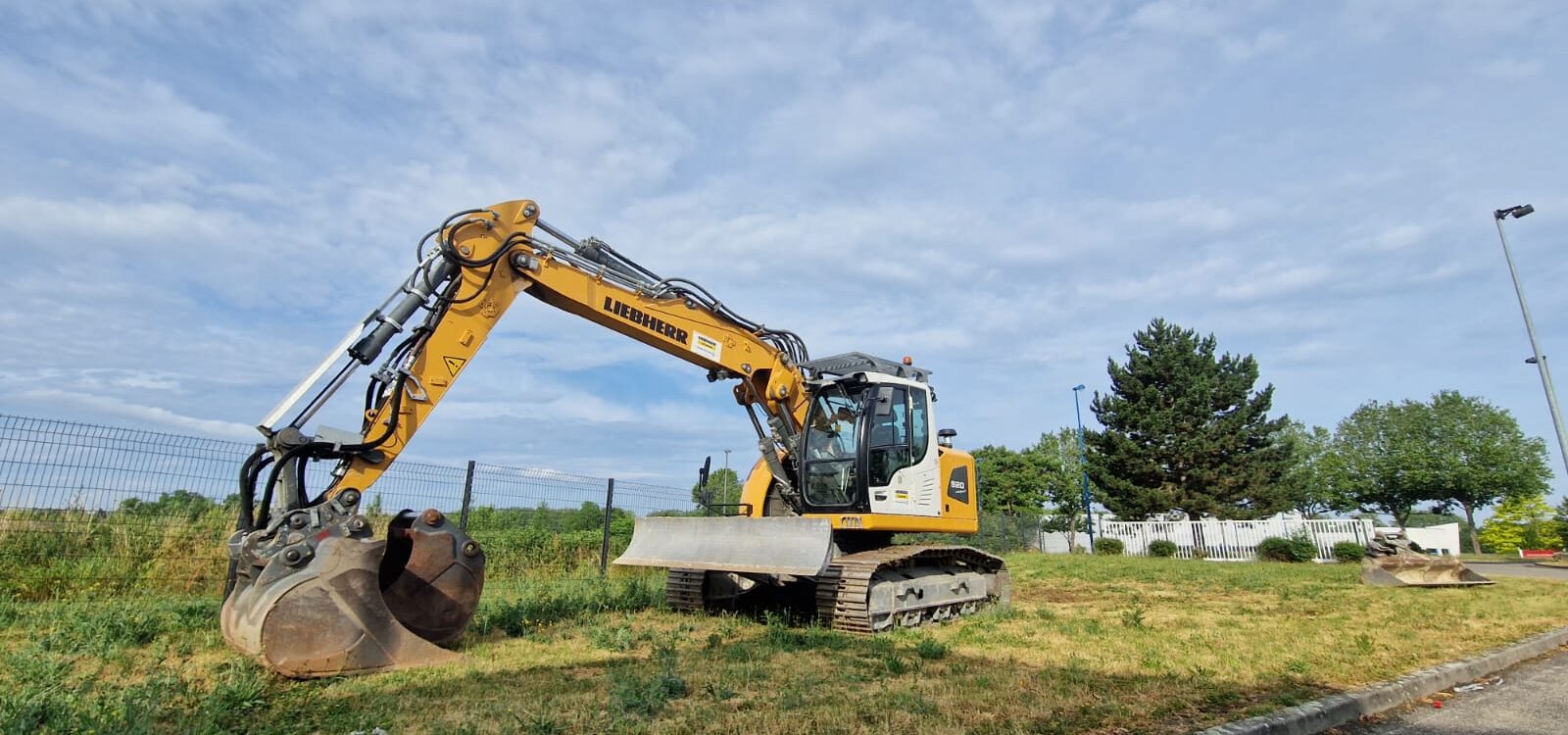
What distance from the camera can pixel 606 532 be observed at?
12.6 m

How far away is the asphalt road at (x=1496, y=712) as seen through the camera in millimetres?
4445

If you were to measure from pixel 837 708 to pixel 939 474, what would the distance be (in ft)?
16.5

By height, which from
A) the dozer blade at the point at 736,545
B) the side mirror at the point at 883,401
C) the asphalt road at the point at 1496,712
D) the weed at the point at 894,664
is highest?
the side mirror at the point at 883,401

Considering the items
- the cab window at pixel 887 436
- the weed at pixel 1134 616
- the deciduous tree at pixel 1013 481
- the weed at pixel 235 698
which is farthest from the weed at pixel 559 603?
the deciduous tree at pixel 1013 481

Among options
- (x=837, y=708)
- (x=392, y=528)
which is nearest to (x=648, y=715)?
(x=837, y=708)

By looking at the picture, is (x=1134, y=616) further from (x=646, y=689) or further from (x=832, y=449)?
(x=646, y=689)

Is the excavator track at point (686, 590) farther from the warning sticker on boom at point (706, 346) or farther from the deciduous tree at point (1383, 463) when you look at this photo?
the deciduous tree at point (1383, 463)

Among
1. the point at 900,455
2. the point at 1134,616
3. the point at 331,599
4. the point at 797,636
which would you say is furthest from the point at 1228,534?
the point at 331,599

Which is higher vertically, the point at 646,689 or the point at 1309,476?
the point at 1309,476

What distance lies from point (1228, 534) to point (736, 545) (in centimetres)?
2463

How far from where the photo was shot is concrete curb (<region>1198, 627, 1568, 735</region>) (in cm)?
410

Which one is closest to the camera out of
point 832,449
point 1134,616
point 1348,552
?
point 1134,616

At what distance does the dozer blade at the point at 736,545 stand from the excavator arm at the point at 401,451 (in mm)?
216

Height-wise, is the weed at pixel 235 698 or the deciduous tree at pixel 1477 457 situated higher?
the deciduous tree at pixel 1477 457
